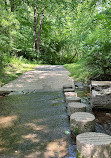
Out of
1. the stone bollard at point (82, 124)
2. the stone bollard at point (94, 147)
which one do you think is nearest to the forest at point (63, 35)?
the stone bollard at point (82, 124)

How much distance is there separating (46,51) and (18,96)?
21.7 meters

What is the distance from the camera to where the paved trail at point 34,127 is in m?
2.45

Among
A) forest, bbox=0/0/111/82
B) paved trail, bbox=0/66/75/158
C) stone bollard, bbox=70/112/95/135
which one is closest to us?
paved trail, bbox=0/66/75/158

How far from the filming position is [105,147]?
2.12 meters

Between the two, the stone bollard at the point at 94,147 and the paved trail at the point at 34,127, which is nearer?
the stone bollard at the point at 94,147

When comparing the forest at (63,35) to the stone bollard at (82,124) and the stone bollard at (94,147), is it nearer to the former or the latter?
the stone bollard at (82,124)

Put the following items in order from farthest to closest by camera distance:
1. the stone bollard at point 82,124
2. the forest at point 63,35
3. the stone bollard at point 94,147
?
the forest at point 63,35 → the stone bollard at point 82,124 → the stone bollard at point 94,147

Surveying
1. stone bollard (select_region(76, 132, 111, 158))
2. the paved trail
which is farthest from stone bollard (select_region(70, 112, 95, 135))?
stone bollard (select_region(76, 132, 111, 158))

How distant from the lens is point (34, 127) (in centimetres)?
325

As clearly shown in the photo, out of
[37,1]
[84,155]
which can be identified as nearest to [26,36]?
[37,1]

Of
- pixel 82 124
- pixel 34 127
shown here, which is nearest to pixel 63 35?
pixel 34 127

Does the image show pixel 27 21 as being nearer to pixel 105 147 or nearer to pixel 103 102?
pixel 103 102

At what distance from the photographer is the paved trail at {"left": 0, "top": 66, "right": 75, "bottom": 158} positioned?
245 centimetres

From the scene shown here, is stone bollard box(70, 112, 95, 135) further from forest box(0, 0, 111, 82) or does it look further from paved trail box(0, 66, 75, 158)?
forest box(0, 0, 111, 82)
